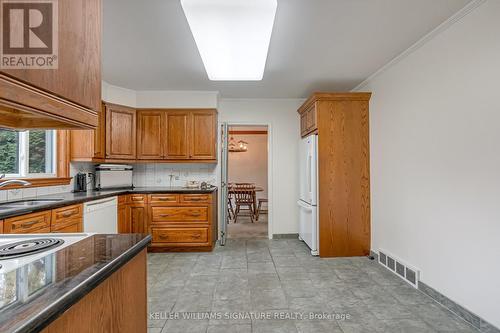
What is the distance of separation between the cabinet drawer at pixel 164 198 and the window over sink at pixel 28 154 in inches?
49.3

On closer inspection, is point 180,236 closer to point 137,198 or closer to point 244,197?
point 137,198

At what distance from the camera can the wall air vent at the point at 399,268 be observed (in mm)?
2729

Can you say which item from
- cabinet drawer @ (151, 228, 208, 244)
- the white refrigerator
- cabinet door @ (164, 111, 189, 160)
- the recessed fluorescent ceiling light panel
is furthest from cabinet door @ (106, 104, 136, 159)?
the white refrigerator

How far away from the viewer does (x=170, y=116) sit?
4250 millimetres

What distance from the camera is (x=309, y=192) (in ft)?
12.8

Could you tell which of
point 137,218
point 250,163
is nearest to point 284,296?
point 137,218

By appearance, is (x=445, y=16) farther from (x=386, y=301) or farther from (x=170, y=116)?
(x=170, y=116)

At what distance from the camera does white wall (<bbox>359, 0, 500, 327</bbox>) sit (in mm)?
1945

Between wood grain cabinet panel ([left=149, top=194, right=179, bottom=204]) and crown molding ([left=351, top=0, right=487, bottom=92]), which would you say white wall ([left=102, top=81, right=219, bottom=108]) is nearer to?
wood grain cabinet panel ([left=149, top=194, right=179, bottom=204])

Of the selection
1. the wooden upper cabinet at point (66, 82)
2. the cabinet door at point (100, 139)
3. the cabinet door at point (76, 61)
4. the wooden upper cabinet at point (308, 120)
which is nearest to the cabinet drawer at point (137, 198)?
the cabinet door at point (100, 139)

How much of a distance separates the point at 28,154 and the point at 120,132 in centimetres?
122

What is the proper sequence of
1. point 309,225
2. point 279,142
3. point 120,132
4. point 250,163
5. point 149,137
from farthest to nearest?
point 250,163 → point 279,142 → point 149,137 → point 120,132 → point 309,225

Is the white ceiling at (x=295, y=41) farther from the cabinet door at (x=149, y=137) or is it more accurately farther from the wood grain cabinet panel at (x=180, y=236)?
the wood grain cabinet panel at (x=180, y=236)

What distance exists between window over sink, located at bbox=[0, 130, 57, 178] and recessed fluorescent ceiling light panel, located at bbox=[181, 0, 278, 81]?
2032 millimetres
